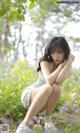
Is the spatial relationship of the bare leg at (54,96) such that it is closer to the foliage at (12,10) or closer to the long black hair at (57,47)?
the long black hair at (57,47)

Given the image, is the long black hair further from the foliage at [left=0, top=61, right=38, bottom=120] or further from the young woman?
the foliage at [left=0, top=61, right=38, bottom=120]

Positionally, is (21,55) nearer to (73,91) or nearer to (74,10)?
(74,10)

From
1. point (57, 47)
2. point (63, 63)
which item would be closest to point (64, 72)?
point (63, 63)

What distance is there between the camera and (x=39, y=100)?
244cm

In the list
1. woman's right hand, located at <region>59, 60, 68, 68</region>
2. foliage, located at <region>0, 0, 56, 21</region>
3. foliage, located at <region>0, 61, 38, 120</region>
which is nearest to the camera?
foliage, located at <region>0, 0, 56, 21</region>

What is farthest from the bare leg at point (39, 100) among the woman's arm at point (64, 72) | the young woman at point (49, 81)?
Answer: the woman's arm at point (64, 72)

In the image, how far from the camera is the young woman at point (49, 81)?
2.45 meters

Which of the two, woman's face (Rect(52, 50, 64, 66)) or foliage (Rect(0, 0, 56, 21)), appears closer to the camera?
foliage (Rect(0, 0, 56, 21))

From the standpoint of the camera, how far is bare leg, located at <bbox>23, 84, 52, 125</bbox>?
2412 millimetres

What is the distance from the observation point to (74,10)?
6430 millimetres

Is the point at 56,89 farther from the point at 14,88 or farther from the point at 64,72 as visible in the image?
the point at 14,88

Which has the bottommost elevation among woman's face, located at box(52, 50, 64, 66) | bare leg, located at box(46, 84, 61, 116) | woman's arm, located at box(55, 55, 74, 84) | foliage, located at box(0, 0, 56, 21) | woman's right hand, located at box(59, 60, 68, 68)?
bare leg, located at box(46, 84, 61, 116)

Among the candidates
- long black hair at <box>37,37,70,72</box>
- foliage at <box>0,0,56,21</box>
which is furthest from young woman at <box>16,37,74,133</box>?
foliage at <box>0,0,56,21</box>

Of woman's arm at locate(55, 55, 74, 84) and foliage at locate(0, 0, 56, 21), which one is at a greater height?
foliage at locate(0, 0, 56, 21)
